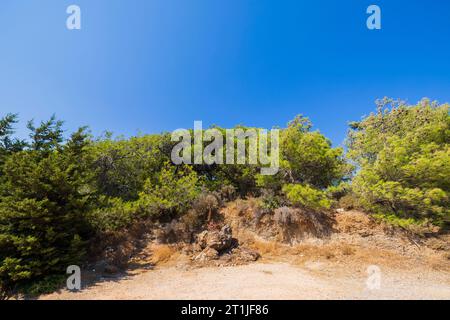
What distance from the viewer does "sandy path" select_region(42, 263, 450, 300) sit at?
6.54 metres

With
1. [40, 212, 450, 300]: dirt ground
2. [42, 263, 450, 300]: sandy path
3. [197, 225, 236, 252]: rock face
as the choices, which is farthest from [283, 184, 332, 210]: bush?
[197, 225, 236, 252]: rock face

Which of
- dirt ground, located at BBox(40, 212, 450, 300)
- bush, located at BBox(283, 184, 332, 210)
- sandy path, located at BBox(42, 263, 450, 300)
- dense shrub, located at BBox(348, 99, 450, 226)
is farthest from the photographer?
bush, located at BBox(283, 184, 332, 210)

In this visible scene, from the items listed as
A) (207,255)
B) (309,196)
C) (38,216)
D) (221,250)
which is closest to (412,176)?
(309,196)

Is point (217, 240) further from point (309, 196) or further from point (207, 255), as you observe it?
point (309, 196)

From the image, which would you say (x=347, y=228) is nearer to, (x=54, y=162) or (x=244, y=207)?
(x=244, y=207)

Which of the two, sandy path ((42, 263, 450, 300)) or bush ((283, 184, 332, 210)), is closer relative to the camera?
sandy path ((42, 263, 450, 300))

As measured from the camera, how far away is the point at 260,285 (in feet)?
23.7

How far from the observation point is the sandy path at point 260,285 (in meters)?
6.54

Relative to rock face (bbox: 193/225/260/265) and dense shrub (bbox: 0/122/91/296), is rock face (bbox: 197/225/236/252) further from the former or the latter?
dense shrub (bbox: 0/122/91/296)

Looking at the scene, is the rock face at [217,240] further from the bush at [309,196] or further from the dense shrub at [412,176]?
the dense shrub at [412,176]
